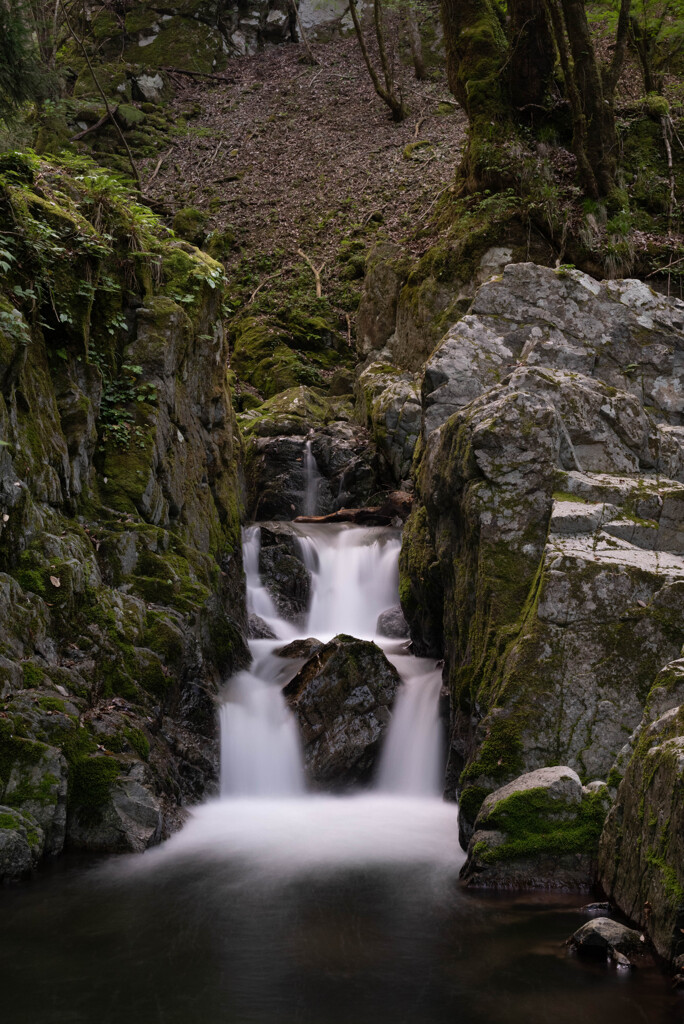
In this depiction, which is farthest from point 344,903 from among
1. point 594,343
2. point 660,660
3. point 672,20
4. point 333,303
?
point 672,20

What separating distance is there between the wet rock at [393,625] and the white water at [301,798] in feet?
0.44

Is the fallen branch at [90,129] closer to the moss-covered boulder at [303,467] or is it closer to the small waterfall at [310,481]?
the moss-covered boulder at [303,467]

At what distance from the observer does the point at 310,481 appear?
1441cm

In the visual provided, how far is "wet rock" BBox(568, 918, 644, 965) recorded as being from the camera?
156 inches

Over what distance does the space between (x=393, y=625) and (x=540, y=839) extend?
229 inches

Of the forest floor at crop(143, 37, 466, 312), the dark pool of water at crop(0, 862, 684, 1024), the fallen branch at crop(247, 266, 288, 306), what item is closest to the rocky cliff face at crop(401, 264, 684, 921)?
the dark pool of water at crop(0, 862, 684, 1024)

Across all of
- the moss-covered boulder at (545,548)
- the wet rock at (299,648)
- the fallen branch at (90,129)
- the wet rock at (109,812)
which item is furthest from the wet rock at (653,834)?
the fallen branch at (90,129)

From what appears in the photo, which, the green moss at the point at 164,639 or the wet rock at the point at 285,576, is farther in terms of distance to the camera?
the wet rock at the point at 285,576

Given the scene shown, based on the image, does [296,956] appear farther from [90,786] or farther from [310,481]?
[310,481]

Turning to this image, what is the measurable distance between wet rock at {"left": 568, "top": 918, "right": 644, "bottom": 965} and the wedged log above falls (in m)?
9.09

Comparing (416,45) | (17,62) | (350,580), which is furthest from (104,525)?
(416,45)

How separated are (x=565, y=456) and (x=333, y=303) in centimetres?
1349

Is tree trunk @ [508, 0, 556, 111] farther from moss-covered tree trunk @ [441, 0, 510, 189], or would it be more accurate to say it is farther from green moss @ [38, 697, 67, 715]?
green moss @ [38, 697, 67, 715]

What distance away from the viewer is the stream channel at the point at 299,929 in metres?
3.65
